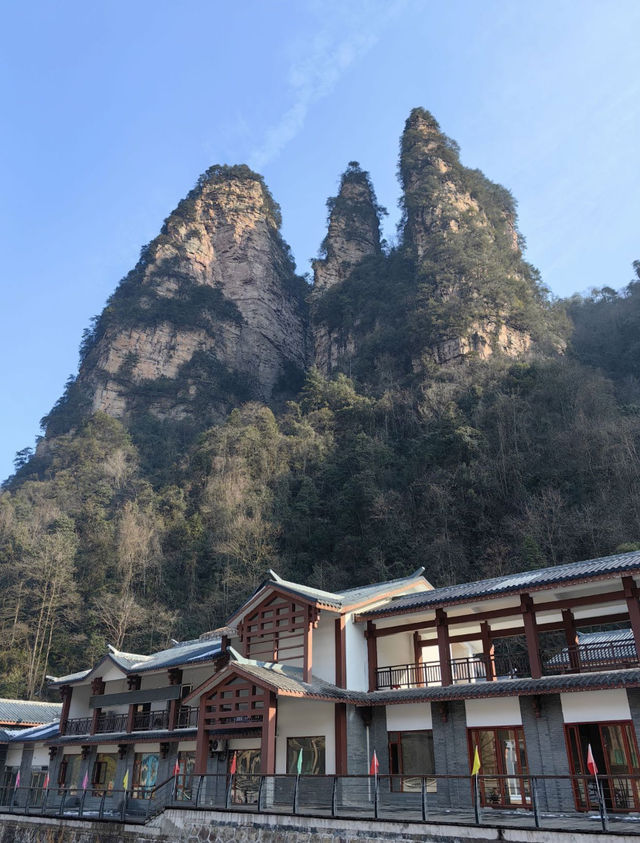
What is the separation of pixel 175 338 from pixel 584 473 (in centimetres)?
4731

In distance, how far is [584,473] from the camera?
124ft

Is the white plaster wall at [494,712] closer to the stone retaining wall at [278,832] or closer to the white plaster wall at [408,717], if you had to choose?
the white plaster wall at [408,717]

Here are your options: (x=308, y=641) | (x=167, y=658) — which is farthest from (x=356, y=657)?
(x=167, y=658)

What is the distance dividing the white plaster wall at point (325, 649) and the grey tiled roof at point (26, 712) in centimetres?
1910

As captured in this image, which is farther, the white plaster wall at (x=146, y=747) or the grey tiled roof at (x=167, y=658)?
the white plaster wall at (x=146, y=747)

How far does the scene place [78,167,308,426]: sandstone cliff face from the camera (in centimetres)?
6800

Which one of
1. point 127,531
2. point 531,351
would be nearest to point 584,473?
point 531,351

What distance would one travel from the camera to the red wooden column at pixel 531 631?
1597cm

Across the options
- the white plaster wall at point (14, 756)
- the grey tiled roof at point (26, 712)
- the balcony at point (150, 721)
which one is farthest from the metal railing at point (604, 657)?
the grey tiled roof at point (26, 712)

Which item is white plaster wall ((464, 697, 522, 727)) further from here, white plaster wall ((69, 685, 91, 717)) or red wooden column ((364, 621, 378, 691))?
white plaster wall ((69, 685, 91, 717))

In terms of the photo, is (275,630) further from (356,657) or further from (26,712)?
(26,712)

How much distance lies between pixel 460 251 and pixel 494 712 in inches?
1978

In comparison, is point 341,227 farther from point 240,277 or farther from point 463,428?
point 463,428

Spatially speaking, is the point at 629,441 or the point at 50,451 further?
the point at 50,451
